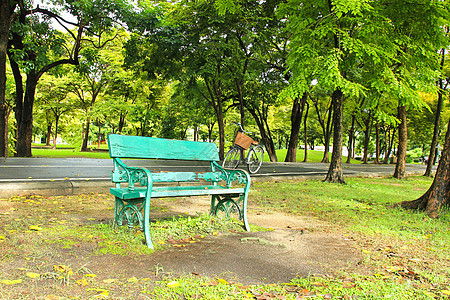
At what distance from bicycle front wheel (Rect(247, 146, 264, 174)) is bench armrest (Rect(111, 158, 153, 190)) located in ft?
24.3

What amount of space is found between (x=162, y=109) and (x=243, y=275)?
26678mm

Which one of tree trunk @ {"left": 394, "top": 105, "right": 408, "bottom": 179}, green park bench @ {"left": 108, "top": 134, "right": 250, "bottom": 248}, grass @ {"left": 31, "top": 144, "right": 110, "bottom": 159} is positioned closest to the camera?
green park bench @ {"left": 108, "top": 134, "right": 250, "bottom": 248}

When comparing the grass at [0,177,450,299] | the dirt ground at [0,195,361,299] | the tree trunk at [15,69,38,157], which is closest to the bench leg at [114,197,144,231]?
the grass at [0,177,450,299]

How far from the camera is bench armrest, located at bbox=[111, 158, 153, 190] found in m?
3.68

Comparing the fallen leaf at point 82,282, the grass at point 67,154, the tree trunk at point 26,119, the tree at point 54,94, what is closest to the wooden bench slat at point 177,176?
the fallen leaf at point 82,282

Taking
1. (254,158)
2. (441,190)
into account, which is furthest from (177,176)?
(254,158)

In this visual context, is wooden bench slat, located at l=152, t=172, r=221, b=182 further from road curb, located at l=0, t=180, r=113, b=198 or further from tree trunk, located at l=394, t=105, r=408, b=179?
tree trunk, located at l=394, t=105, r=408, b=179

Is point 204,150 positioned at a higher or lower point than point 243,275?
higher

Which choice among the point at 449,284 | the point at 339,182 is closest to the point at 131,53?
the point at 339,182

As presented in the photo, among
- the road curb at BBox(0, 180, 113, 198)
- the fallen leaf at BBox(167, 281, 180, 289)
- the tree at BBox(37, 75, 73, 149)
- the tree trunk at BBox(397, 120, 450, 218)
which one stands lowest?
the fallen leaf at BBox(167, 281, 180, 289)

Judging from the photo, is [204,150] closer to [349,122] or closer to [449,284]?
[449,284]

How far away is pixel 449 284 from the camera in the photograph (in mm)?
2791

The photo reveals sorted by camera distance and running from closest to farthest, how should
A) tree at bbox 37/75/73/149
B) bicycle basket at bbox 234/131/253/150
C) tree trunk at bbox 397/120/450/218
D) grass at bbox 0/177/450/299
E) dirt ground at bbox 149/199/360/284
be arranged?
grass at bbox 0/177/450/299 → dirt ground at bbox 149/199/360/284 → tree trunk at bbox 397/120/450/218 → bicycle basket at bbox 234/131/253/150 → tree at bbox 37/75/73/149

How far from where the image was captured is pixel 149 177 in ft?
11.5
